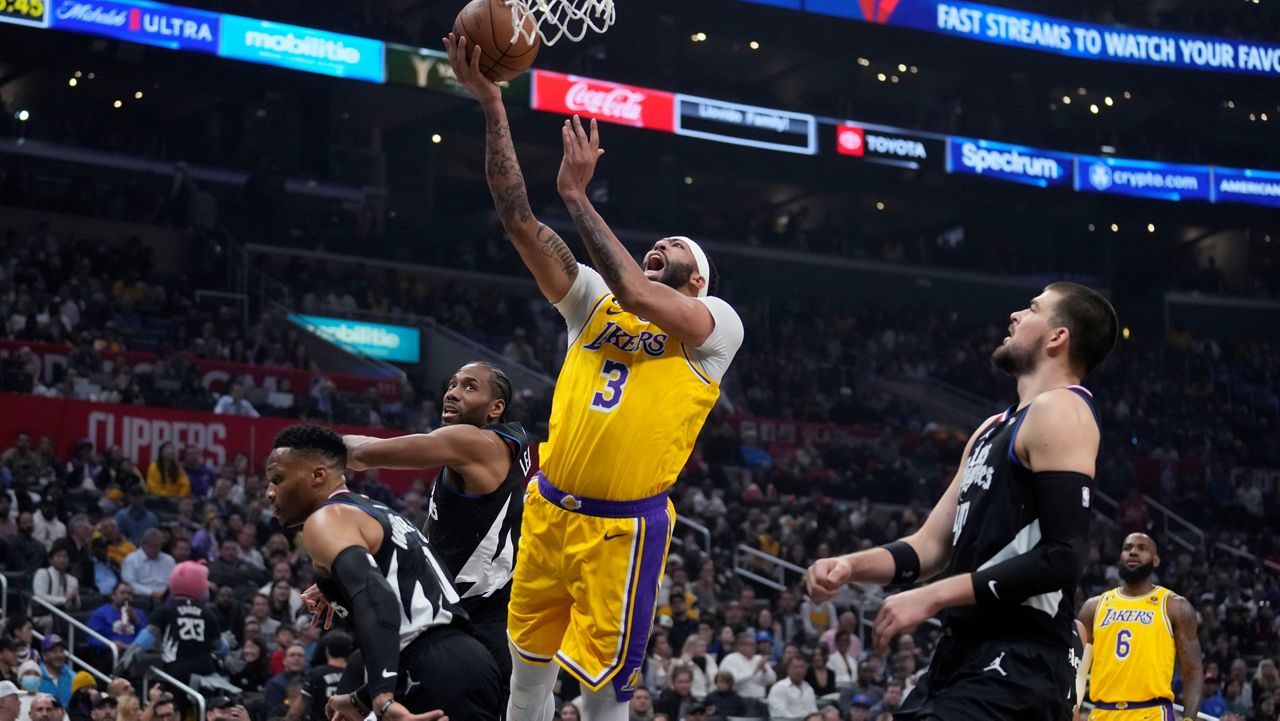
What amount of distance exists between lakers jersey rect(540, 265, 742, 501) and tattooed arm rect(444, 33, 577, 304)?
0.12 meters

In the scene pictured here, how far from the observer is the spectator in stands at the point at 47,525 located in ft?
50.9

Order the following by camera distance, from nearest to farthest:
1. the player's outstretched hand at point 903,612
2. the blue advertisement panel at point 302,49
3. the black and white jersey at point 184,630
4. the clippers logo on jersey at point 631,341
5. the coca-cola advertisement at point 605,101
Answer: the player's outstretched hand at point 903,612, the clippers logo on jersey at point 631,341, the black and white jersey at point 184,630, the blue advertisement panel at point 302,49, the coca-cola advertisement at point 605,101

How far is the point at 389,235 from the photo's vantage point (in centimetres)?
3291

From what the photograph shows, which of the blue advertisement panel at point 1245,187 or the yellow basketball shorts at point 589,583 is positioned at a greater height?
the blue advertisement panel at point 1245,187

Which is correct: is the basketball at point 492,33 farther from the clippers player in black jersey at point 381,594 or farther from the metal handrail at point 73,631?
the metal handrail at point 73,631

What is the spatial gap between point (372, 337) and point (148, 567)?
47.6ft

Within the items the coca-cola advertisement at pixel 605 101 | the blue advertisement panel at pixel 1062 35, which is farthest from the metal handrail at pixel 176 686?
the blue advertisement panel at pixel 1062 35

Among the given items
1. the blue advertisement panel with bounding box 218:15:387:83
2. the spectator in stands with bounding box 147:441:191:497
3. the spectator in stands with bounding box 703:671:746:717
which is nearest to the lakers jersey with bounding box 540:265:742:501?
the spectator in stands with bounding box 703:671:746:717

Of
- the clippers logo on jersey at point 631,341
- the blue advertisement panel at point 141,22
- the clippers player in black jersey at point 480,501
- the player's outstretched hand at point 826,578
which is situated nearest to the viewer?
the player's outstretched hand at point 826,578

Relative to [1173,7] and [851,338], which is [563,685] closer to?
[851,338]

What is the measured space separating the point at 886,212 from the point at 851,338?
349 inches

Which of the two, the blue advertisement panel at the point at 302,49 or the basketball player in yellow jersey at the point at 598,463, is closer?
Result: the basketball player in yellow jersey at the point at 598,463

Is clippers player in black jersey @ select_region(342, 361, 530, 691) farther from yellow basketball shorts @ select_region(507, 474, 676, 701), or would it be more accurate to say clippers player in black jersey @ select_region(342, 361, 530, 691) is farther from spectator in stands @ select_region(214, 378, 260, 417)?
spectator in stands @ select_region(214, 378, 260, 417)

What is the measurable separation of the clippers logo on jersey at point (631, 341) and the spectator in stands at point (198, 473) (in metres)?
13.4
